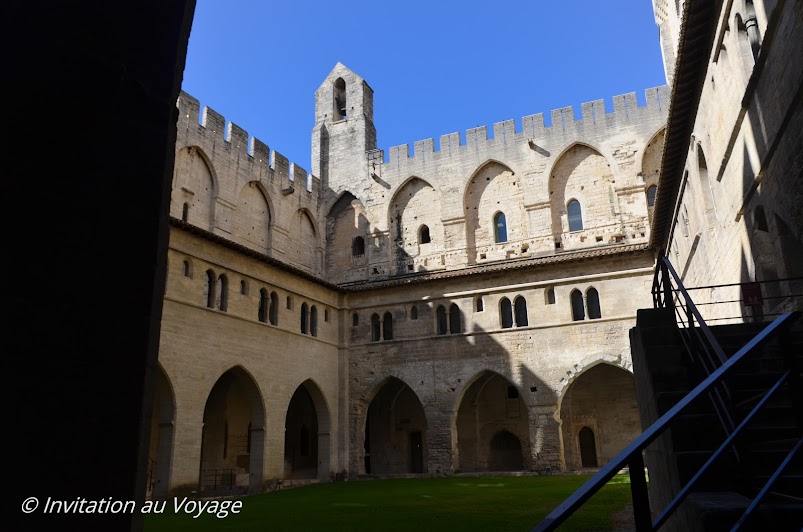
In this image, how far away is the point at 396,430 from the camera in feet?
93.9

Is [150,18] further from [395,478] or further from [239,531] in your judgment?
[395,478]

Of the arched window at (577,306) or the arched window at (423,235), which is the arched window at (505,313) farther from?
the arched window at (423,235)

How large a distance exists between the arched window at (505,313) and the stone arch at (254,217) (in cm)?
1013

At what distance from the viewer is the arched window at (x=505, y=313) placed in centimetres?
2422

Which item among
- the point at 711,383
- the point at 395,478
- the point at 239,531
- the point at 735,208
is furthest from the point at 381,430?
the point at 711,383

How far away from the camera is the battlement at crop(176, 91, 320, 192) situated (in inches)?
910

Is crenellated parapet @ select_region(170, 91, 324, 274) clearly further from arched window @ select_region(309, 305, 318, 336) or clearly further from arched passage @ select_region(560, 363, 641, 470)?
arched passage @ select_region(560, 363, 641, 470)

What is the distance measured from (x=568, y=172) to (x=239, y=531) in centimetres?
2090

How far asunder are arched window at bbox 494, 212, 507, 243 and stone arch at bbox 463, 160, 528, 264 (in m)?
0.15

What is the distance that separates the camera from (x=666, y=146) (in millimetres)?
15211

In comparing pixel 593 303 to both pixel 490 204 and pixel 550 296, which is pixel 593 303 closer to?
pixel 550 296

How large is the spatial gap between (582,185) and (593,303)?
231 inches

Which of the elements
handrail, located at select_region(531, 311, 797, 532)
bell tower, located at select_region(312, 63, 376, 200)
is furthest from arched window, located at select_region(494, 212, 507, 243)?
handrail, located at select_region(531, 311, 797, 532)

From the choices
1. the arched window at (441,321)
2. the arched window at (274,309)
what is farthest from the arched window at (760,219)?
the arched window at (274,309)
